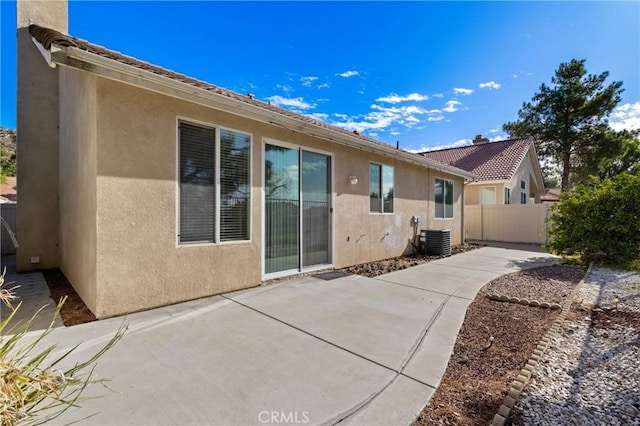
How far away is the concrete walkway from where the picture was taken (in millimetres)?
2141

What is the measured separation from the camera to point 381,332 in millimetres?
3566

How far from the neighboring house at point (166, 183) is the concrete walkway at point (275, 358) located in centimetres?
72

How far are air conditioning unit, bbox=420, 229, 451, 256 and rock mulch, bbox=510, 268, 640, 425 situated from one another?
15.7ft

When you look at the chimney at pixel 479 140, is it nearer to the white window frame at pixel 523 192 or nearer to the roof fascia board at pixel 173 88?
the white window frame at pixel 523 192

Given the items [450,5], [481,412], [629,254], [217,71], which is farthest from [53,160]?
[629,254]

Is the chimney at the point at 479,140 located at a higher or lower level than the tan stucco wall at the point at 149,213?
higher

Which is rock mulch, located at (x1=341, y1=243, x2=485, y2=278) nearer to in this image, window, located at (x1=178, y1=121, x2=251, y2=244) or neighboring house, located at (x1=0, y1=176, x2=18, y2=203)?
window, located at (x1=178, y1=121, x2=251, y2=244)

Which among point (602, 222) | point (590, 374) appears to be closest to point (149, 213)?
point (590, 374)

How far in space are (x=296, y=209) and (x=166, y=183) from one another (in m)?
2.63

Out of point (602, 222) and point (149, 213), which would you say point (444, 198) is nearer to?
point (602, 222)

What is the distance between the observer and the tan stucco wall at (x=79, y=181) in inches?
155

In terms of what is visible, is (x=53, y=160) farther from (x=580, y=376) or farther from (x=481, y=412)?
(x=580, y=376)

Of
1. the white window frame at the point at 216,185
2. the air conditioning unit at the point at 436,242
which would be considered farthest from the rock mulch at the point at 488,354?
the white window frame at the point at 216,185

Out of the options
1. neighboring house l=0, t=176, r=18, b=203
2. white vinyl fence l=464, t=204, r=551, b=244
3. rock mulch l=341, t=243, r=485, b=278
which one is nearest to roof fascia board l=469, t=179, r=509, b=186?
white vinyl fence l=464, t=204, r=551, b=244
